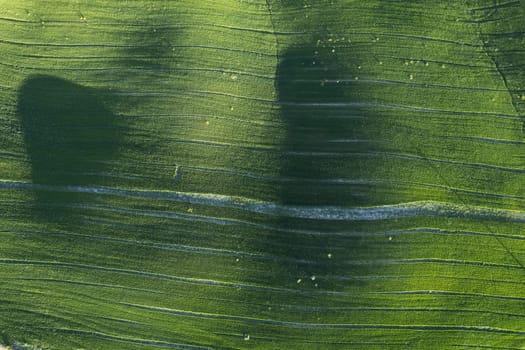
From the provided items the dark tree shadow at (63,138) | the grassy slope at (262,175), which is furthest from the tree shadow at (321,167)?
the dark tree shadow at (63,138)

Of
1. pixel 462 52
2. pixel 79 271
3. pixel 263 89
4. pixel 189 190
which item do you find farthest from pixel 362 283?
pixel 79 271

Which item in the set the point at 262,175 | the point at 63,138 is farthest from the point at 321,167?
the point at 63,138

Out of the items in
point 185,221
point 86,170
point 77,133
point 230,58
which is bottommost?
point 185,221

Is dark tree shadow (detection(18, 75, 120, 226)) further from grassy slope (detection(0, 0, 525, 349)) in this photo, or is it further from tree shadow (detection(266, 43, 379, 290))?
tree shadow (detection(266, 43, 379, 290))

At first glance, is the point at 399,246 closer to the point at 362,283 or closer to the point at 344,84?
the point at 362,283

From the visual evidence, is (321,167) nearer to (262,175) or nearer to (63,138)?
(262,175)

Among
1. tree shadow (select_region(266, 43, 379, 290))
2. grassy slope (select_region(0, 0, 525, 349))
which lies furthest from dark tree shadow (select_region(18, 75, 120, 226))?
tree shadow (select_region(266, 43, 379, 290))

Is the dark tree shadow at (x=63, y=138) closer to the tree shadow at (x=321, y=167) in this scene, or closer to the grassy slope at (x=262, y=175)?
→ the grassy slope at (x=262, y=175)
